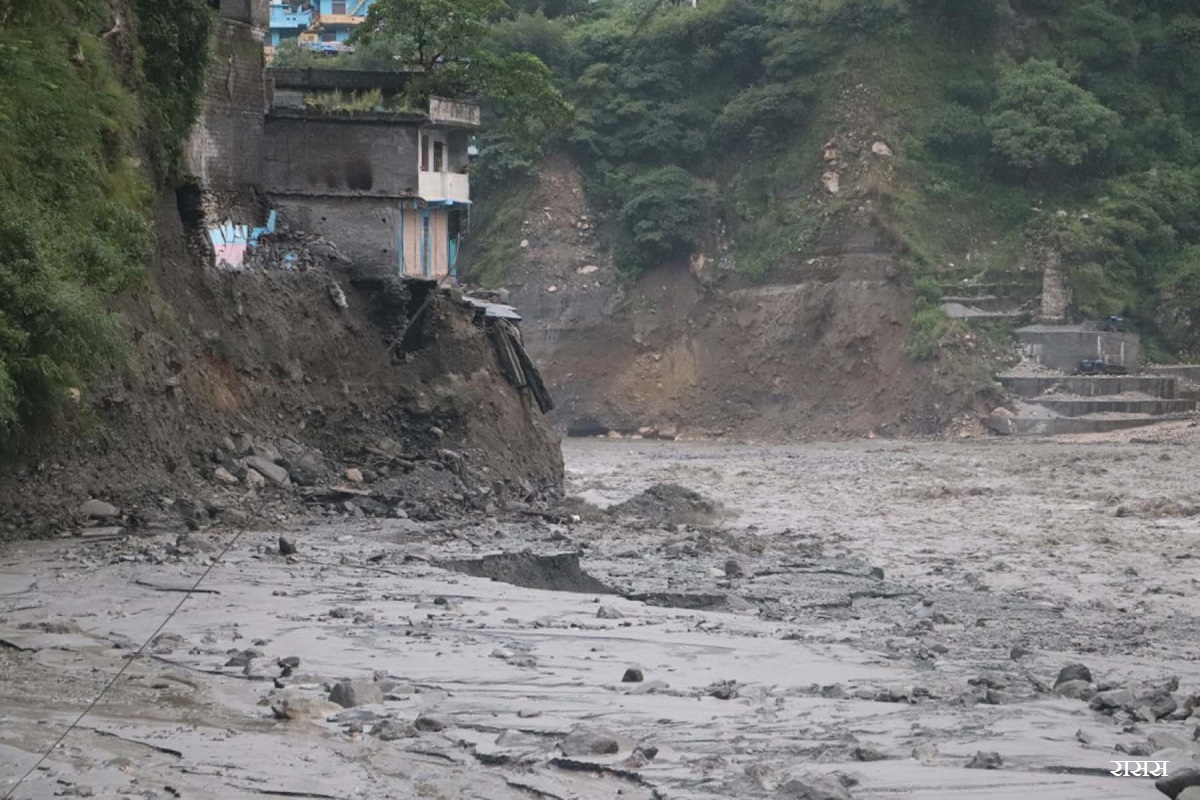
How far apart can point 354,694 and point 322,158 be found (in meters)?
18.1

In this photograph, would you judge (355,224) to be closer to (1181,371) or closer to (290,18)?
(1181,371)

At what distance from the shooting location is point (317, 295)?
25.0 metres

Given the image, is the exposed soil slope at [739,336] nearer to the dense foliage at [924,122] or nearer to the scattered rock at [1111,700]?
the dense foliage at [924,122]

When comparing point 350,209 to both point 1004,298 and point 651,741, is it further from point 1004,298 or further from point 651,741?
point 1004,298

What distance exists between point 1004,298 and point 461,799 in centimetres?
4708

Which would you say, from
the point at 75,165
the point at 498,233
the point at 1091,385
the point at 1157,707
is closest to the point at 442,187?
the point at 75,165

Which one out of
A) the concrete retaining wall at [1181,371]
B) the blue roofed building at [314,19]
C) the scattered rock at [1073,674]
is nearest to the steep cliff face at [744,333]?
the concrete retaining wall at [1181,371]

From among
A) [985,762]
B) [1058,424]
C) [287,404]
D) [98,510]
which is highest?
[287,404]

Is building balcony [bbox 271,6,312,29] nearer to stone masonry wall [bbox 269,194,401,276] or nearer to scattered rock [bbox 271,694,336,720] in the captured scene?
stone masonry wall [bbox 269,194,401,276]

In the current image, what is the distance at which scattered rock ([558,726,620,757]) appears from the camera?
8891mm

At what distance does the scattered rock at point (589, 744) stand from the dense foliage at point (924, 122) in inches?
1767

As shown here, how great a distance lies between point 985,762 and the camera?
873 centimetres

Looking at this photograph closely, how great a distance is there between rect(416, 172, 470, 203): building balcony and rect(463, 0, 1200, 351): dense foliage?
25232 millimetres

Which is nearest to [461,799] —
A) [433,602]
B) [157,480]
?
[433,602]
